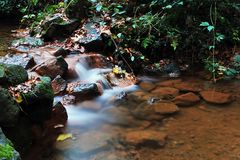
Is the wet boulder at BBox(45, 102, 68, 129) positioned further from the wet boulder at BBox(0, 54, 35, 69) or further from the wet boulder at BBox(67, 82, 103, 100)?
the wet boulder at BBox(0, 54, 35, 69)

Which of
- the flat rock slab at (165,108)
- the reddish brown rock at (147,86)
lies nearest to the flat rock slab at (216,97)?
the flat rock slab at (165,108)

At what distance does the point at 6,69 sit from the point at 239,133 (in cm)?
323

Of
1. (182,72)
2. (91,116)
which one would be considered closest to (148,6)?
(182,72)

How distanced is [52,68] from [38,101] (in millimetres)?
1607

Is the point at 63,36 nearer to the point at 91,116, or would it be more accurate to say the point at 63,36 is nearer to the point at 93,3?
the point at 93,3

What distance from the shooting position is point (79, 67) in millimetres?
6781

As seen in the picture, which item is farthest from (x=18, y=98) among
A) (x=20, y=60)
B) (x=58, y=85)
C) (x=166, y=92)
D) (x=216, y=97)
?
(x=216, y=97)

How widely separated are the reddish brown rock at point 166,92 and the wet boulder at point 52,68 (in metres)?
1.69

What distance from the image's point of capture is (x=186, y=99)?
5.84m

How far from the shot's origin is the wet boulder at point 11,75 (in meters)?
4.45

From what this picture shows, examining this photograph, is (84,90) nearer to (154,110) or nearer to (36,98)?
(154,110)

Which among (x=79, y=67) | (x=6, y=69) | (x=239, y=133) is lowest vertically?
(x=239, y=133)

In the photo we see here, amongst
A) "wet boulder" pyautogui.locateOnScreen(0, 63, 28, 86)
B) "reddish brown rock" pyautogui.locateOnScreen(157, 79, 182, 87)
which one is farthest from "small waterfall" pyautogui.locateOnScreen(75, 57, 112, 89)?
"wet boulder" pyautogui.locateOnScreen(0, 63, 28, 86)

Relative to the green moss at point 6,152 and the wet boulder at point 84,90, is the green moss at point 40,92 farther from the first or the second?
the green moss at point 6,152
